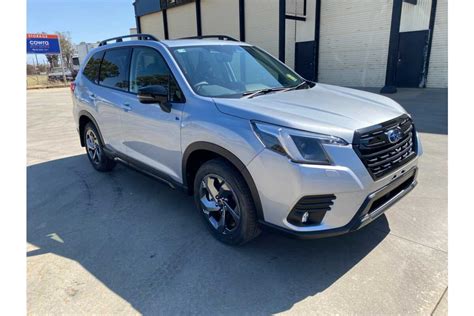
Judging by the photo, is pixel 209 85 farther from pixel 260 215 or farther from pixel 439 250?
pixel 439 250

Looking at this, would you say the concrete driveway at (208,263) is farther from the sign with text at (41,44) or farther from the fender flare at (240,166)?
the sign with text at (41,44)

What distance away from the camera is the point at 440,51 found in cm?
1320

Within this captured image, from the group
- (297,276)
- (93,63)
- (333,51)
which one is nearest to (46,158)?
(93,63)

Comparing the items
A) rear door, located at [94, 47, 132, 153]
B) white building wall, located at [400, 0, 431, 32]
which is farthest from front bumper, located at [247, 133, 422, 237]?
white building wall, located at [400, 0, 431, 32]

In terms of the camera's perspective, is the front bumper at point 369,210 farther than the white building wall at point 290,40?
No

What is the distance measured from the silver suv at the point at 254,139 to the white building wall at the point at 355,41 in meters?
13.1

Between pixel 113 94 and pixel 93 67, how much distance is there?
3.48ft

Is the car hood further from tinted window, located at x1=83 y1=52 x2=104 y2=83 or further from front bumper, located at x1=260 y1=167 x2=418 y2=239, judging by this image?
tinted window, located at x1=83 y1=52 x2=104 y2=83

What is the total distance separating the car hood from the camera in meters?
2.30

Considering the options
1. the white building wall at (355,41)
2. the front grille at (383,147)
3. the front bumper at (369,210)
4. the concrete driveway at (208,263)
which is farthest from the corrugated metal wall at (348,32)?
the front bumper at (369,210)

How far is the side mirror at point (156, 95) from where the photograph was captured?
3014 mm

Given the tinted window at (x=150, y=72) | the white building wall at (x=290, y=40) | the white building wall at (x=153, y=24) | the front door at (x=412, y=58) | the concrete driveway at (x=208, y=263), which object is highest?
the white building wall at (x=153, y=24)

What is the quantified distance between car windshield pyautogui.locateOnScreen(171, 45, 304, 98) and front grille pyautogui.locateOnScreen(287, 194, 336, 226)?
3.82 ft

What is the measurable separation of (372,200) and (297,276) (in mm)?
834
